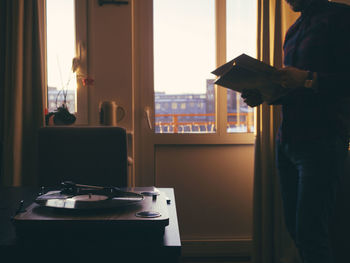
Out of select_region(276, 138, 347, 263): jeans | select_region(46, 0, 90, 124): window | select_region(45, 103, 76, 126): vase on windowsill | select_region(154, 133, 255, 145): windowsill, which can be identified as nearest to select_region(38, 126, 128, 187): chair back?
select_region(45, 103, 76, 126): vase on windowsill

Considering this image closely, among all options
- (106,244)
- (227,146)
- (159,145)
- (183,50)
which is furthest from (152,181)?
(106,244)

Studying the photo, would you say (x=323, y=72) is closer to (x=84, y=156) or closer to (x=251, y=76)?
(x=251, y=76)

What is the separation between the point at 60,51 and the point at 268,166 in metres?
1.60

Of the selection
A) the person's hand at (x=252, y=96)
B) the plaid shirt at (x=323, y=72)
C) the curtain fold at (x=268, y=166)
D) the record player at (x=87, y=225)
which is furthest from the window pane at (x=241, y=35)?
the record player at (x=87, y=225)

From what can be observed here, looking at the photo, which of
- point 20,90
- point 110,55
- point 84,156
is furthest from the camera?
point 110,55

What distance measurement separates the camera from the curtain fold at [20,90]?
2.11 m

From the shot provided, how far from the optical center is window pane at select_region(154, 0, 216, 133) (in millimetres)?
2465

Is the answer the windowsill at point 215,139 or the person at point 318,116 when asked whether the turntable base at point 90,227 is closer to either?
the person at point 318,116

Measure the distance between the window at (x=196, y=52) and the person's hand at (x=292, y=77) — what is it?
1136 millimetres

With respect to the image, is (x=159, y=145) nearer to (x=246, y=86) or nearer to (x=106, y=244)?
(x=246, y=86)

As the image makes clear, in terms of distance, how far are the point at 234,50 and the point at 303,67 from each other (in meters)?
1.14

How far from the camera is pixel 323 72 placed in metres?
1.35

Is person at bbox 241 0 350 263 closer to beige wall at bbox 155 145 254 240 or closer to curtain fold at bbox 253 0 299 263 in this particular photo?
curtain fold at bbox 253 0 299 263

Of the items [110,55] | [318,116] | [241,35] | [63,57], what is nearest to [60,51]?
[63,57]
